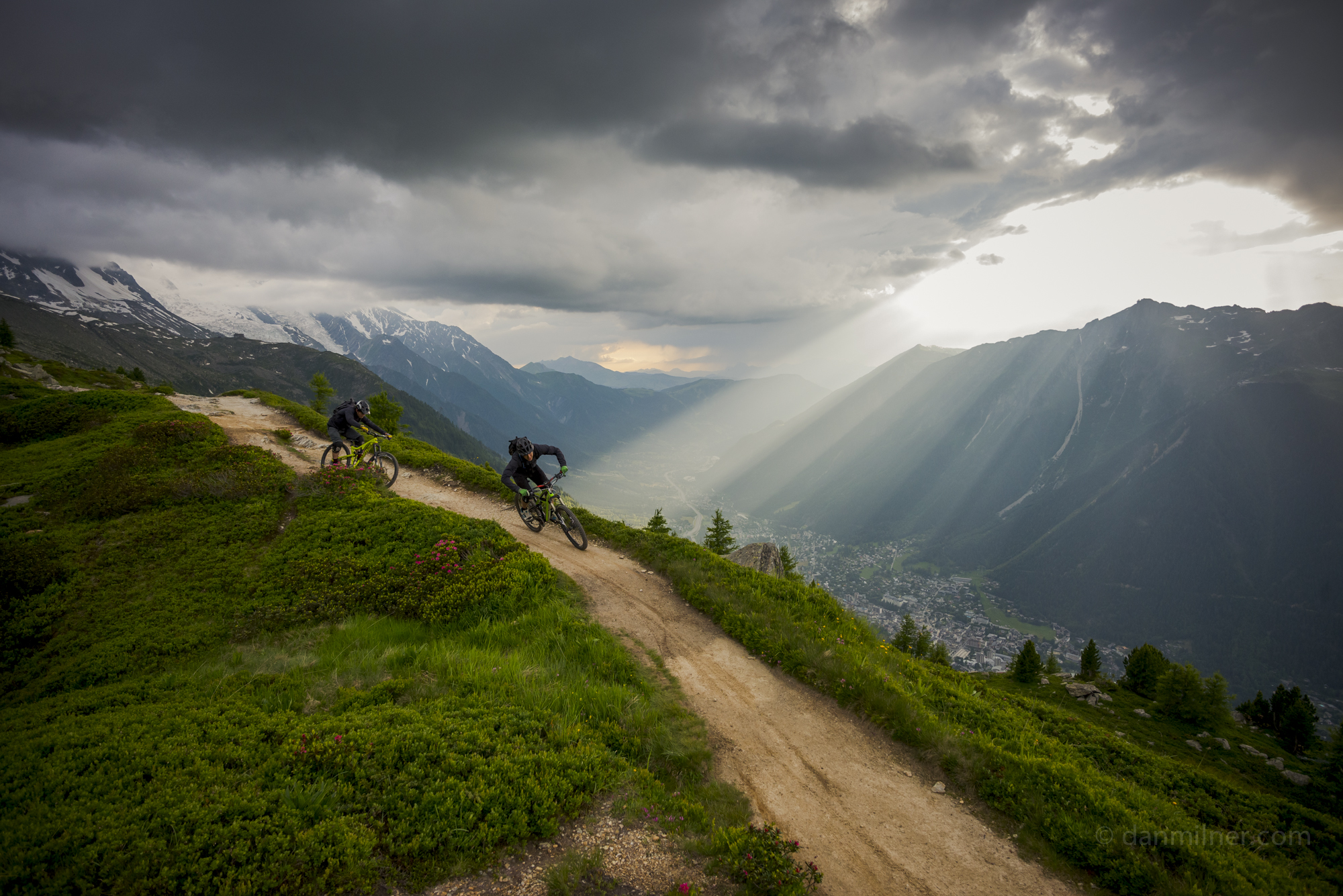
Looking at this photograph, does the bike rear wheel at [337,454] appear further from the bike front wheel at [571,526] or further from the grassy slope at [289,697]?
the bike front wheel at [571,526]

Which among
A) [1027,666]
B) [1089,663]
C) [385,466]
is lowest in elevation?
[1089,663]

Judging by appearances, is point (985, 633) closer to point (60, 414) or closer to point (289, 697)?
point (289, 697)

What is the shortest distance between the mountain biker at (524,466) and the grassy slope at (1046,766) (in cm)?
673

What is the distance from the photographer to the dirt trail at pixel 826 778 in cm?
726

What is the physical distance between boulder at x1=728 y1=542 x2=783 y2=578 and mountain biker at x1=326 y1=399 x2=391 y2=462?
773 inches

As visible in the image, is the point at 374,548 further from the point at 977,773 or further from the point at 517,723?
the point at 977,773

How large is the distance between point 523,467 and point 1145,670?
76.7 m

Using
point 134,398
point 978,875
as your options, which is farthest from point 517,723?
point 134,398

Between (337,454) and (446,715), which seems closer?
(446,715)

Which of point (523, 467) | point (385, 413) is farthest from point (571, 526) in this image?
point (385, 413)

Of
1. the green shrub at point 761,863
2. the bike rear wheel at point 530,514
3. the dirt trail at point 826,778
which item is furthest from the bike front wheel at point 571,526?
the green shrub at point 761,863

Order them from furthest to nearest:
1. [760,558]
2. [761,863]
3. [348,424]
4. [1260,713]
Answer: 1. [1260,713]
2. [760,558]
3. [348,424]
4. [761,863]

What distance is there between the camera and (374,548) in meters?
15.3

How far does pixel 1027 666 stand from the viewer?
5994cm
